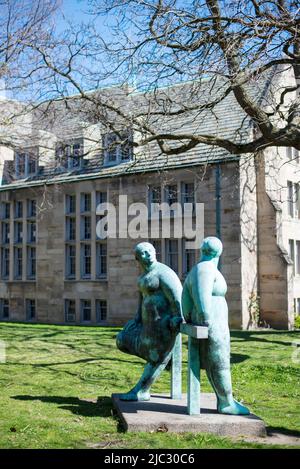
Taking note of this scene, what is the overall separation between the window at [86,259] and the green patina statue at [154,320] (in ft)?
56.4

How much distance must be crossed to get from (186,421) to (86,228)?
18748 millimetres

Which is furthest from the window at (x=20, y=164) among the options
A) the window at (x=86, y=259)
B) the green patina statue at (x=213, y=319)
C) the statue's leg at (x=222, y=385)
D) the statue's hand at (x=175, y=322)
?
the statue's leg at (x=222, y=385)

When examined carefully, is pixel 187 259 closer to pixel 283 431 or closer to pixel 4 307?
pixel 4 307

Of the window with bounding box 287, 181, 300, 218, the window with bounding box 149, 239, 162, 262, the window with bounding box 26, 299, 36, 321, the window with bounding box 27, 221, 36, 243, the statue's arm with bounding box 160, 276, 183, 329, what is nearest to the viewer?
the statue's arm with bounding box 160, 276, 183, 329

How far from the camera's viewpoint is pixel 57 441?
5.93 m

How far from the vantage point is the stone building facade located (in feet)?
66.8

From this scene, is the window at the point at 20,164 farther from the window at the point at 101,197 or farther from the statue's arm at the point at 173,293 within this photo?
the statue's arm at the point at 173,293

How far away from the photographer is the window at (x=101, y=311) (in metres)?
23.8

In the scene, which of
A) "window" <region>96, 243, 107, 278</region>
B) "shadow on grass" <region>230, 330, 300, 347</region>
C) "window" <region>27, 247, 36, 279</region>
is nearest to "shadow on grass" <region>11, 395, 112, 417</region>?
"shadow on grass" <region>230, 330, 300, 347</region>

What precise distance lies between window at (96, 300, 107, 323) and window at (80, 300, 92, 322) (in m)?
0.42

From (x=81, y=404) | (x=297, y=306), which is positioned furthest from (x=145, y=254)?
(x=297, y=306)

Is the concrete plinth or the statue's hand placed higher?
the statue's hand

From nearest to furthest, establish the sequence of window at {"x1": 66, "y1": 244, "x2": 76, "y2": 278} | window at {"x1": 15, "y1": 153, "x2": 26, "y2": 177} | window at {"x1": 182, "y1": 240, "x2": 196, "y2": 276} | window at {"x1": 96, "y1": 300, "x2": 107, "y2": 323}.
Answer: window at {"x1": 182, "y1": 240, "x2": 196, "y2": 276}
window at {"x1": 96, "y1": 300, "x2": 107, "y2": 323}
window at {"x1": 66, "y1": 244, "x2": 76, "y2": 278}
window at {"x1": 15, "y1": 153, "x2": 26, "y2": 177}

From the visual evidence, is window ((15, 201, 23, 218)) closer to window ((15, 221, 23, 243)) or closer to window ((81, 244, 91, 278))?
window ((15, 221, 23, 243))
